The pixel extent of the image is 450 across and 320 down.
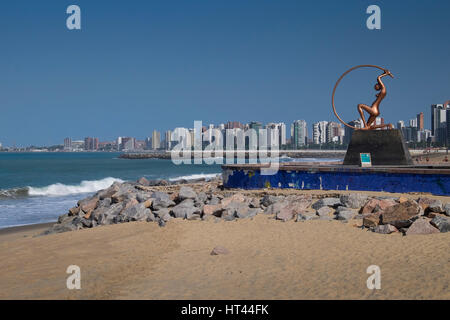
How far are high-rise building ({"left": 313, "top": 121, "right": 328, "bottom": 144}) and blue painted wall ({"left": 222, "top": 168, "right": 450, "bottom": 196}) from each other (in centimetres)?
16766

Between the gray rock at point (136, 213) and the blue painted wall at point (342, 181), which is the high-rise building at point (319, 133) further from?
the gray rock at point (136, 213)

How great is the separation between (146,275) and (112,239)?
365cm

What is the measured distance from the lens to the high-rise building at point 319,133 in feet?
595

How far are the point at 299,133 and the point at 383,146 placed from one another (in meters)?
170

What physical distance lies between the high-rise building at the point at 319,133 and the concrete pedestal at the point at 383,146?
16669 centimetres

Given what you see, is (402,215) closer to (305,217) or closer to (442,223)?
(442,223)

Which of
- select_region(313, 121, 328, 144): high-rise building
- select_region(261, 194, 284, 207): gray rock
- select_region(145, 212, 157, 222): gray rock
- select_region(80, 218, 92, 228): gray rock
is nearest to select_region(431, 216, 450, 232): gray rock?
select_region(261, 194, 284, 207): gray rock

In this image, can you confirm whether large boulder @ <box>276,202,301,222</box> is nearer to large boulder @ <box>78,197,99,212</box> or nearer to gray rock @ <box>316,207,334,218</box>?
gray rock @ <box>316,207,334,218</box>

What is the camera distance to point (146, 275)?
6.91 m

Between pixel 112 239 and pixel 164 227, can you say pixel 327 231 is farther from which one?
pixel 112 239

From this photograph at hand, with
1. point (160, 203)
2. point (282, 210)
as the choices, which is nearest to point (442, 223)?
point (282, 210)

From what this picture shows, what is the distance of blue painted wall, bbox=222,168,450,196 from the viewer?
13.8 m

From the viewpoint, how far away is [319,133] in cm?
18212

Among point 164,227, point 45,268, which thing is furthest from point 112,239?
point 45,268
